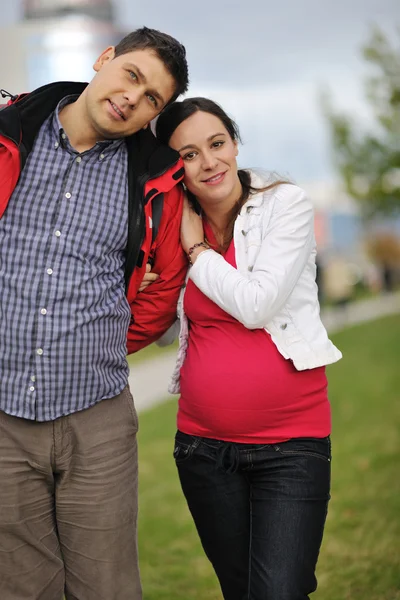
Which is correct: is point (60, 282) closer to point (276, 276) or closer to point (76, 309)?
point (76, 309)

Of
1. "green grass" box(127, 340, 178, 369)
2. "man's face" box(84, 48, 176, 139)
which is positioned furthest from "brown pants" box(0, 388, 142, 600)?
"green grass" box(127, 340, 178, 369)

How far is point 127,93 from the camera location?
3025 millimetres

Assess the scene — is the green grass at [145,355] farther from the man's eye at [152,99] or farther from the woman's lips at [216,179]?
Answer: the man's eye at [152,99]

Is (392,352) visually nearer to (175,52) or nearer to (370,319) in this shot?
(370,319)

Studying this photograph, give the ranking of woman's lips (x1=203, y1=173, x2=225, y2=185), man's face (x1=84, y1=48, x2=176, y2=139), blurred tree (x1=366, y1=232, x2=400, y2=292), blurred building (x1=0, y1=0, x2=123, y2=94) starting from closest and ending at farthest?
man's face (x1=84, y1=48, x2=176, y2=139), woman's lips (x1=203, y1=173, x2=225, y2=185), blurred building (x1=0, y1=0, x2=123, y2=94), blurred tree (x1=366, y1=232, x2=400, y2=292)

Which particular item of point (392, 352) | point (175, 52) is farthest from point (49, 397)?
point (392, 352)

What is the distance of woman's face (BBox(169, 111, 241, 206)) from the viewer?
→ 3295mm

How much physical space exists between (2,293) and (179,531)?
3830 mm

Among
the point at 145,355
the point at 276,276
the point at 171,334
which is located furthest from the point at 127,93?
the point at 145,355

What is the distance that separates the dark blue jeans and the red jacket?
509mm

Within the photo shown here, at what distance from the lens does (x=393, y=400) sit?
1117cm

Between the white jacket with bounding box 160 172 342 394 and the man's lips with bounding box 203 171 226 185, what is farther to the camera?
the man's lips with bounding box 203 171 226 185

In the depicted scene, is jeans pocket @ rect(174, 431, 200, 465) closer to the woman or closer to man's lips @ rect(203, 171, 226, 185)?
Answer: the woman

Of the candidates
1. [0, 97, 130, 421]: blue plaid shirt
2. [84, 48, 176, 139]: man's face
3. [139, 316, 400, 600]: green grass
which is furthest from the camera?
[139, 316, 400, 600]: green grass
